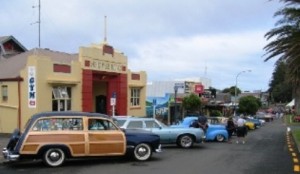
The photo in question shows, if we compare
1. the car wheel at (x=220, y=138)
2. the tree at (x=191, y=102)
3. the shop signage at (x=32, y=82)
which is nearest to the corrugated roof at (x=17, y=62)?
the shop signage at (x=32, y=82)

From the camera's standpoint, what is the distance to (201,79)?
81.7 meters

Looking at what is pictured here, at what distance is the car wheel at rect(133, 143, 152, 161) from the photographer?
1630 cm

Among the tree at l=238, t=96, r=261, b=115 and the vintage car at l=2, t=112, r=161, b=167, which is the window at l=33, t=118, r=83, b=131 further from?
the tree at l=238, t=96, r=261, b=115

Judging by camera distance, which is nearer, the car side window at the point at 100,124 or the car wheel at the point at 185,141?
the car side window at the point at 100,124

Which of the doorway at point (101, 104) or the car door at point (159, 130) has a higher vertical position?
the doorway at point (101, 104)

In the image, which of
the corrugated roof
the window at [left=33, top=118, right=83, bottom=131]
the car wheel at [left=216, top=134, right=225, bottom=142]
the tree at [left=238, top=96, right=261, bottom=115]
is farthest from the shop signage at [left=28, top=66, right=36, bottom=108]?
the tree at [left=238, top=96, right=261, bottom=115]

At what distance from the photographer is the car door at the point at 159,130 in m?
21.7

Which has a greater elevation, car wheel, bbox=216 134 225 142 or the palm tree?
the palm tree

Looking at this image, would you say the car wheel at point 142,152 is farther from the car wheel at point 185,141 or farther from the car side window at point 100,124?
the car wheel at point 185,141

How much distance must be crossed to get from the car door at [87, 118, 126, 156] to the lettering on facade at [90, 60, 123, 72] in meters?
18.1

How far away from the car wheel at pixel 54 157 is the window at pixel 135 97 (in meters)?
24.9

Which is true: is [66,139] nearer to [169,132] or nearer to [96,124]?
[96,124]

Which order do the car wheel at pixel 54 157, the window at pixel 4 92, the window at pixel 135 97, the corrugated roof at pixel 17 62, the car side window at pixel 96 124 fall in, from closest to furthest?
1. the car wheel at pixel 54 157
2. the car side window at pixel 96 124
3. the window at pixel 4 92
4. the corrugated roof at pixel 17 62
5. the window at pixel 135 97

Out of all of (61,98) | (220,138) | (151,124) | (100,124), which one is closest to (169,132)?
(151,124)
